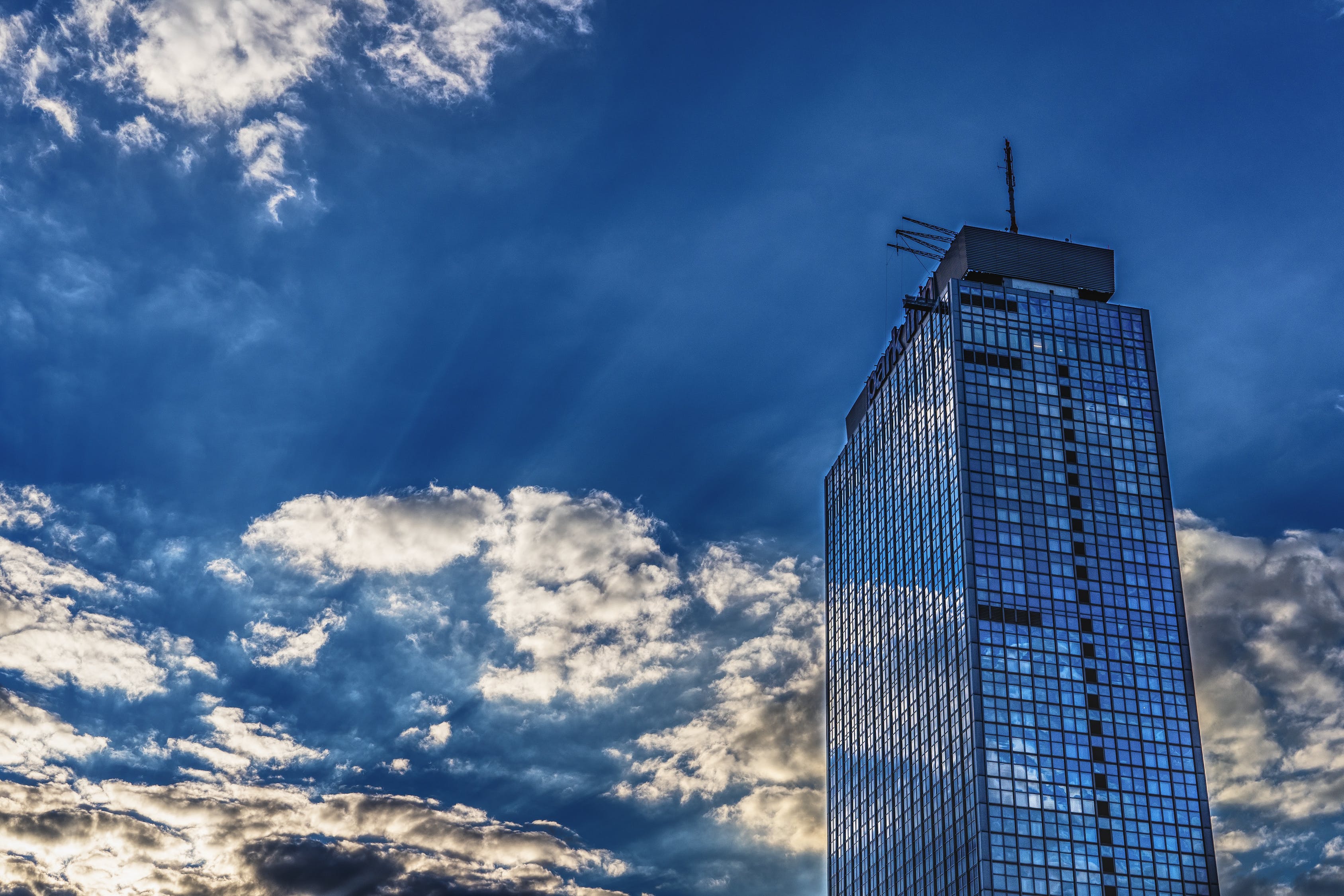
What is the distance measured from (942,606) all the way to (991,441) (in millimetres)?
23120

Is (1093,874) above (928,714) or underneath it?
underneath

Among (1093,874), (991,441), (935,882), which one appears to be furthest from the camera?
(991,441)

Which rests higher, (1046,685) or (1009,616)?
(1009,616)

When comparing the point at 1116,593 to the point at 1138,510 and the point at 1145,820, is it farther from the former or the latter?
the point at 1145,820

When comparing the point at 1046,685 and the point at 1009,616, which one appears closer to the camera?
the point at 1046,685

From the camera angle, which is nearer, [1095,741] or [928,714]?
[1095,741]

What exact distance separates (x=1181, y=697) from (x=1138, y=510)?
26053 millimetres

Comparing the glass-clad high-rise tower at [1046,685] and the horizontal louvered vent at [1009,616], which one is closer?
the glass-clad high-rise tower at [1046,685]

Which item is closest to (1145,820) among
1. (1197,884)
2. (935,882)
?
(1197,884)

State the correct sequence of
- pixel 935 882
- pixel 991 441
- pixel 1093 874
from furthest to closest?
pixel 991 441 → pixel 935 882 → pixel 1093 874

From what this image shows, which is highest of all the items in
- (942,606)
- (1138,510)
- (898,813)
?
(1138,510)

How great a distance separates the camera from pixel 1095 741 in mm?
179000

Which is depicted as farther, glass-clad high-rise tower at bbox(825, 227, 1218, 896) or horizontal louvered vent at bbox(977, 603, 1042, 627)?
horizontal louvered vent at bbox(977, 603, 1042, 627)

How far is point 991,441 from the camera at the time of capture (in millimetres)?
196625
